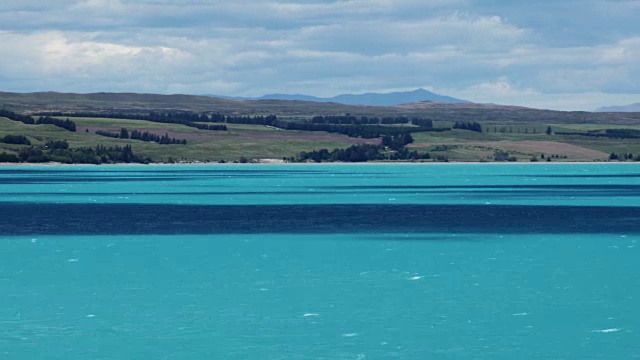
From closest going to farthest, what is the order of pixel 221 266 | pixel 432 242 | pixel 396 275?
1. pixel 396 275
2. pixel 221 266
3. pixel 432 242

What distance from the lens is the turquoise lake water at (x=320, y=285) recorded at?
3105cm

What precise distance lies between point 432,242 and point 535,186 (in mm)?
77093

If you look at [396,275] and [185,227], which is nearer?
[396,275]

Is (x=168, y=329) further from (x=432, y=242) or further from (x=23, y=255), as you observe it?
(x=432, y=242)

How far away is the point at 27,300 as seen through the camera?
1474 inches

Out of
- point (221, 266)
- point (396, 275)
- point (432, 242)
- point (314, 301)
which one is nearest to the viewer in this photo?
point (314, 301)

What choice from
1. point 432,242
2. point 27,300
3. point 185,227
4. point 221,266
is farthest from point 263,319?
point 185,227

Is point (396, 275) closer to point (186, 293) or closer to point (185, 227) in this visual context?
point (186, 293)

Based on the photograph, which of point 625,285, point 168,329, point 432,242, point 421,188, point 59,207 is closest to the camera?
point 168,329

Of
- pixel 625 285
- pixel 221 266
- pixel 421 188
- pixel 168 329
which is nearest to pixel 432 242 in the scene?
pixel 221 266

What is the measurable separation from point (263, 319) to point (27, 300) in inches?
312

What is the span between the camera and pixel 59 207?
86.8 meters

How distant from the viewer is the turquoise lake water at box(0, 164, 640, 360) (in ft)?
102

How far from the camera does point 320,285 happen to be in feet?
134
